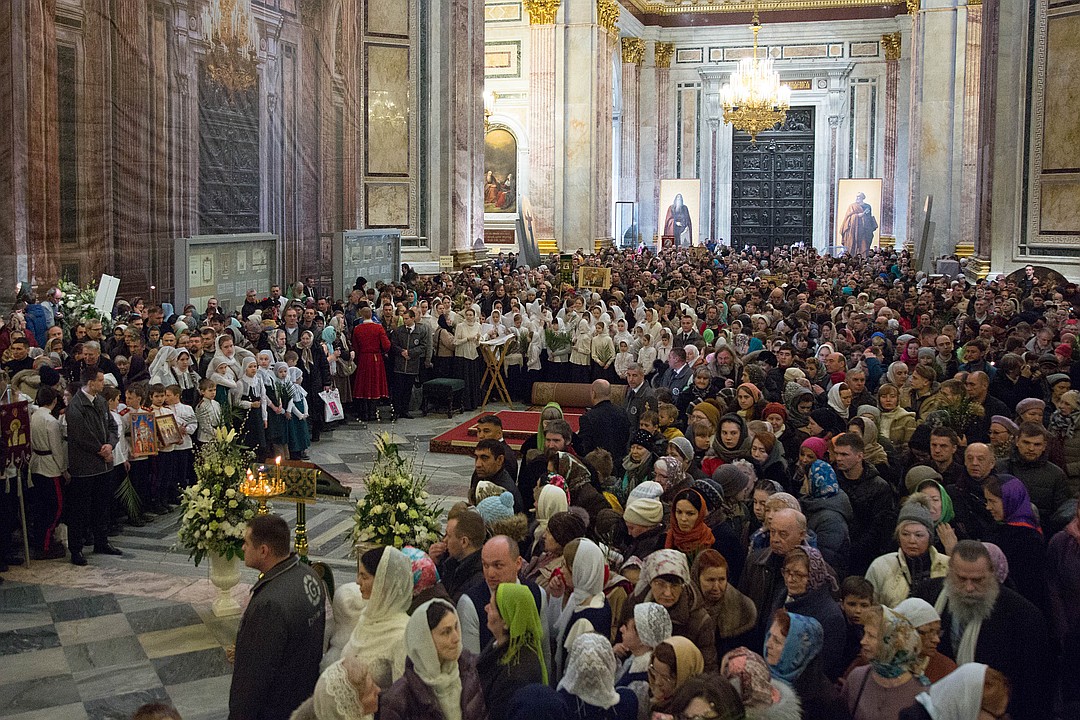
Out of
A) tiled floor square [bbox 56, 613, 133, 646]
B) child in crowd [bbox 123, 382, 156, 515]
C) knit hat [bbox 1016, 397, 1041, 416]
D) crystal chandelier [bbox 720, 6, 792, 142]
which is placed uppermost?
crystal chandelier [bbox 720, 6, 792, 142]

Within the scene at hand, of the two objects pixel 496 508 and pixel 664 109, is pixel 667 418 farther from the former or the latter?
pixel 664 109

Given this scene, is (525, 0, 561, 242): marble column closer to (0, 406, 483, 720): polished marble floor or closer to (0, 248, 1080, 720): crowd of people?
(0, 248, 1080, 720): crowd of people

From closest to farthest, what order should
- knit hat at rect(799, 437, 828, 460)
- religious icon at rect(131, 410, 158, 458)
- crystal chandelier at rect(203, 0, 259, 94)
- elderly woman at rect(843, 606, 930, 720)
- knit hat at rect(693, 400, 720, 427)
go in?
elderly woman at rect(843, 606, 930, 720)
knit hat at rect(799, 437, 828, 460)
knit hat at rect(693, 400, 720, 427)
religious icon at rect(131, 410, 158, 458)
crystal chandelier at rect(203, 0, 259, 94)

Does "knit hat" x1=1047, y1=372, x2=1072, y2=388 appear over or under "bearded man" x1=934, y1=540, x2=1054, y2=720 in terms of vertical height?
over

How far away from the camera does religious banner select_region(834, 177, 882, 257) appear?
3981 cm

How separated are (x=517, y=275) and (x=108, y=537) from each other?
15.0 m

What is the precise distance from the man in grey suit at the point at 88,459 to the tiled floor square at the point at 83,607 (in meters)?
0.88

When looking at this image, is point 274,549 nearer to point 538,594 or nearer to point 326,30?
point 538,594

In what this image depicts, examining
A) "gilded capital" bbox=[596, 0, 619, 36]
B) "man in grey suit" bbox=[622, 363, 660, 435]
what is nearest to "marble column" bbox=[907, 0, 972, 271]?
"gilded capital" bbox=[596, 0, 619, 36]

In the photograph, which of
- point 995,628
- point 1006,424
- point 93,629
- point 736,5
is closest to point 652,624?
point 995,628

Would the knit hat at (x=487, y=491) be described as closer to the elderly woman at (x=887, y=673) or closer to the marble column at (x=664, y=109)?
the elderly woman at (x=887, y=673)

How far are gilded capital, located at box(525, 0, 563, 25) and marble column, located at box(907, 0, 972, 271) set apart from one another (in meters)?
10.2

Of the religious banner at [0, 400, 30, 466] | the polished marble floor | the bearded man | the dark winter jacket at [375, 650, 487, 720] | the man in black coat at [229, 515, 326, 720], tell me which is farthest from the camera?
the religious banner at [0, 400, 30, 466]

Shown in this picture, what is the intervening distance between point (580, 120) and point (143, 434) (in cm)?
2617
